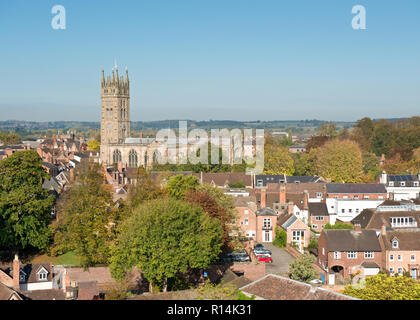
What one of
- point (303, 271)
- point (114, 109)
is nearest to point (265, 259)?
point (303, 271)

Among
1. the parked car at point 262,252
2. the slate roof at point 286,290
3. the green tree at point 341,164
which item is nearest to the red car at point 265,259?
the parked car at point 262,252

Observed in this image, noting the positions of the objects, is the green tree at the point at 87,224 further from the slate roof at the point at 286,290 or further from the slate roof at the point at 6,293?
the slate roof at the point at 286,290

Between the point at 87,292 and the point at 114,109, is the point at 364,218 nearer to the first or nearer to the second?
the point at 87,292

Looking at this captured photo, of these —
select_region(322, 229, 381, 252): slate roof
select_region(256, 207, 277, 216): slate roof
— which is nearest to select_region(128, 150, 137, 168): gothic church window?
select_region(256, 207, 277, 216): slate roof

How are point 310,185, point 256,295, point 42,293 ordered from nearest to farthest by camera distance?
point 256,295
point 42,293
point 310,185

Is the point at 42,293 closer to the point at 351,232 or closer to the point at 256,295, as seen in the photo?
the point at 256,295
